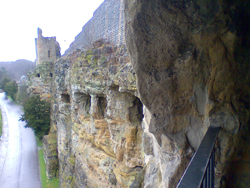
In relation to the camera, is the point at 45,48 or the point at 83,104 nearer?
the point at 83,104

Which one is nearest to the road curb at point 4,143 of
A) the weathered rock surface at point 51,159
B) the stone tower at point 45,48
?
the weathered rock surface at point 51,159

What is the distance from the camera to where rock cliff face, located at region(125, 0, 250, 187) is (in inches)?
55.8

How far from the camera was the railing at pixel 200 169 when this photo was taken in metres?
0.87

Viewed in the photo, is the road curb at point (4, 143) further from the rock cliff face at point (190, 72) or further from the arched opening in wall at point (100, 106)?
the rock cliff face at point (190, 72)

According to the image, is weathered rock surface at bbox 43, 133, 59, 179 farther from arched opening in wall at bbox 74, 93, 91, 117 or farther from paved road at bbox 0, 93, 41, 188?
arched opening in wall at bbox 74, 93, 91, 117

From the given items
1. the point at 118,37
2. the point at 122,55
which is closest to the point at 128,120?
the point at 122,55

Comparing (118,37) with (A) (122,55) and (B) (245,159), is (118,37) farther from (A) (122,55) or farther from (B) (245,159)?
(B) (245,159)

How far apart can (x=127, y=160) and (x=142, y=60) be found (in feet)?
12.2

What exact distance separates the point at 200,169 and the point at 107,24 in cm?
501

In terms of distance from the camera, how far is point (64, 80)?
8797mm

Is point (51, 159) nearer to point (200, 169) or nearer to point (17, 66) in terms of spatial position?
point (200, 169)

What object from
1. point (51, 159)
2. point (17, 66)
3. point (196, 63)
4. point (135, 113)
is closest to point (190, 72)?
point (196, 63)

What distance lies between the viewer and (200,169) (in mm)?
976

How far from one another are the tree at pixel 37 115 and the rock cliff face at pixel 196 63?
14.2 metres
